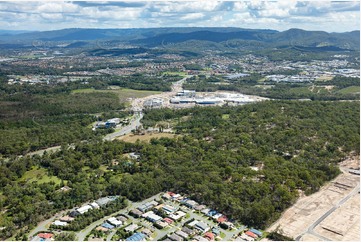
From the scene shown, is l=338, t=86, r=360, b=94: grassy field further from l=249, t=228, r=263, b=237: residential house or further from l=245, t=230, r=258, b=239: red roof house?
l=245, t=230, r=258, b=239: red roof house

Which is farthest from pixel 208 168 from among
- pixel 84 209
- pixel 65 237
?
pixel 65 237

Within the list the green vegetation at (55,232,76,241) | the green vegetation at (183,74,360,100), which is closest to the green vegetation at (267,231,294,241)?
the green vegetation at (55,232,76,241)

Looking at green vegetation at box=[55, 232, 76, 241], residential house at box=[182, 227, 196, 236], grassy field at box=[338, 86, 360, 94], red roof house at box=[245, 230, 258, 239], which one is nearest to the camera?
green vegetation at box=[55, 232, 76, 241]

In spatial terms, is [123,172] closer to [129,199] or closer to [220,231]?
[129,199]

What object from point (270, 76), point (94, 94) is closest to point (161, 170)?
point (94, 94)

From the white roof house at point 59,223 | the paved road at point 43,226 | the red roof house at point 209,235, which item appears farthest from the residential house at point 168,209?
the paved road at point 43,226

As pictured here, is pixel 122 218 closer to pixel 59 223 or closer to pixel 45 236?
pixel 59 223

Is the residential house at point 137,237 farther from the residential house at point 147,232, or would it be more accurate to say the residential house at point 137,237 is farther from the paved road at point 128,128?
the paved road at point 128,128
